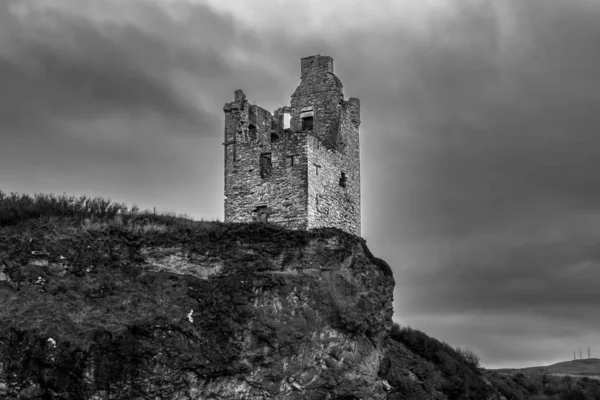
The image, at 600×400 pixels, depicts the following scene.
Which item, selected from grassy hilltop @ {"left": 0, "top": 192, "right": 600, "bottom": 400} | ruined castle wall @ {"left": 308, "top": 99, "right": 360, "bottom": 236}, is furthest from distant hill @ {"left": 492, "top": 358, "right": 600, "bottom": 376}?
grassy hilltop @ {"left": 0, "top": 192, "right": 600, "bottom": 400}

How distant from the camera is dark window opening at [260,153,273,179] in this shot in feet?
104

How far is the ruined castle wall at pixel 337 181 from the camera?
31.0 metres

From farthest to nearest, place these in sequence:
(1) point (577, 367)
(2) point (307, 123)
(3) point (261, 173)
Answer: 1. (1) point (577, 367)
2. (2) point (307, 123)
3. (3) point (261, 173)

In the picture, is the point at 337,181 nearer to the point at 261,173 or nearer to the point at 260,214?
the point at 261,173

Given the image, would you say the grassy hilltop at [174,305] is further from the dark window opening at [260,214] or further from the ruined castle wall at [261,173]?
the dark window opening at [260,214]

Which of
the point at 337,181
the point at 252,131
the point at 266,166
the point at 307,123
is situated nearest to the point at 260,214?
the point at 266,166

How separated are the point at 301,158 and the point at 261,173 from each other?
1.94m

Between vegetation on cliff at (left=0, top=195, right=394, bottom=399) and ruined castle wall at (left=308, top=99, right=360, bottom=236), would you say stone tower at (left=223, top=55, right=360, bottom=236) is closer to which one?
ruined castle wall at (left=308, top=99, right=360, bottom=236)

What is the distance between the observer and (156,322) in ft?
70.6

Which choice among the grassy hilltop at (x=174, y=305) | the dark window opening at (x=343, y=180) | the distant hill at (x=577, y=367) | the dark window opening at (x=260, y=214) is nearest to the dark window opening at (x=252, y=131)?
the dark window opening at (x=260, y=214)

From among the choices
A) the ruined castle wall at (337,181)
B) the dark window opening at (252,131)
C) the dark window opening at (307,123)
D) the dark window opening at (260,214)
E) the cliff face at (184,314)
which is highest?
the dark window opening at (307,123)

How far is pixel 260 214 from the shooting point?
31.1 m

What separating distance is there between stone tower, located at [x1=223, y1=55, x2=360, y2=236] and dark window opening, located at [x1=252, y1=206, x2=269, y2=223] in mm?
38

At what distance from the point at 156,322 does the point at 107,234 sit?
133 inches
